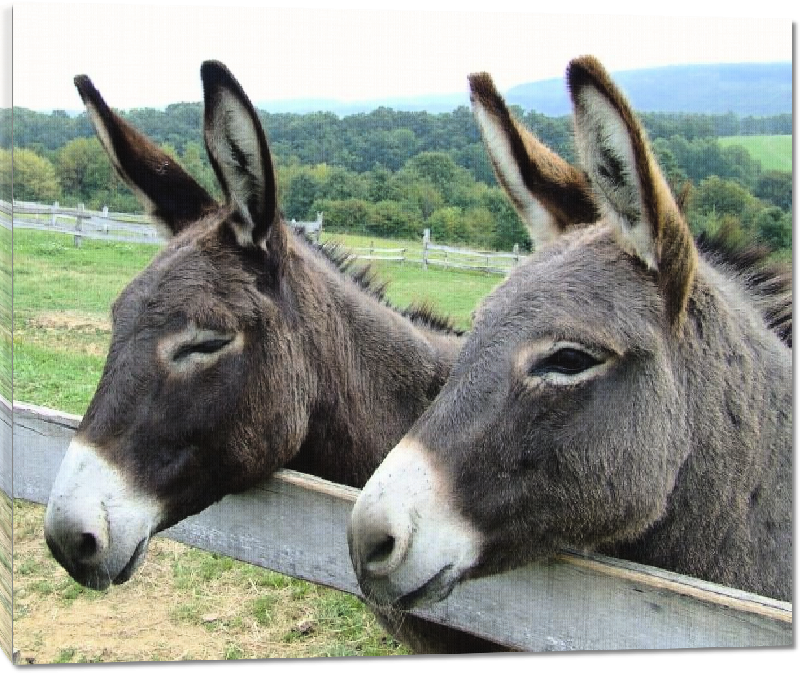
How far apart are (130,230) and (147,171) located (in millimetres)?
255

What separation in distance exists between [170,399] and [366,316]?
2.25 feet

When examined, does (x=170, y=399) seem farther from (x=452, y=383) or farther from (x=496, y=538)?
(x=496, y=538)

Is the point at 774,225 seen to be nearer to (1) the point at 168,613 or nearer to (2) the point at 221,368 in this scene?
(2) the point at 221,368

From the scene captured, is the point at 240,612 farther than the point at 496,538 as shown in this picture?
Yes

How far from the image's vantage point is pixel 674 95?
9.97 feet

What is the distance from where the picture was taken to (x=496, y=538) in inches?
73.4

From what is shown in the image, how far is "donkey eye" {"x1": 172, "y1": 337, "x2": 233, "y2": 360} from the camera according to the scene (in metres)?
2.26

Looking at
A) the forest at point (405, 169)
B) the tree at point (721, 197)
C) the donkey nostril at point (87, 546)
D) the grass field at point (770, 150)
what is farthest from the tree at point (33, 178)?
the grass field at point (770, 150)

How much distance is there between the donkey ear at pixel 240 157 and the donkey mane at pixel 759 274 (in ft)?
3.91

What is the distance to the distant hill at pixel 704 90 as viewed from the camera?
9.66 feet

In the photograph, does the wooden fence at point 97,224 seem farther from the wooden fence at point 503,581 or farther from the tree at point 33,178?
the wooden fence at point 503,581

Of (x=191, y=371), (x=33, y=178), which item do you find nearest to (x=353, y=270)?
(x=191, y=371)

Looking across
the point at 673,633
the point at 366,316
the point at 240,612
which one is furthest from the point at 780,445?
the point at 240,612

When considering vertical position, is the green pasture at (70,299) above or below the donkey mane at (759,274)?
below
